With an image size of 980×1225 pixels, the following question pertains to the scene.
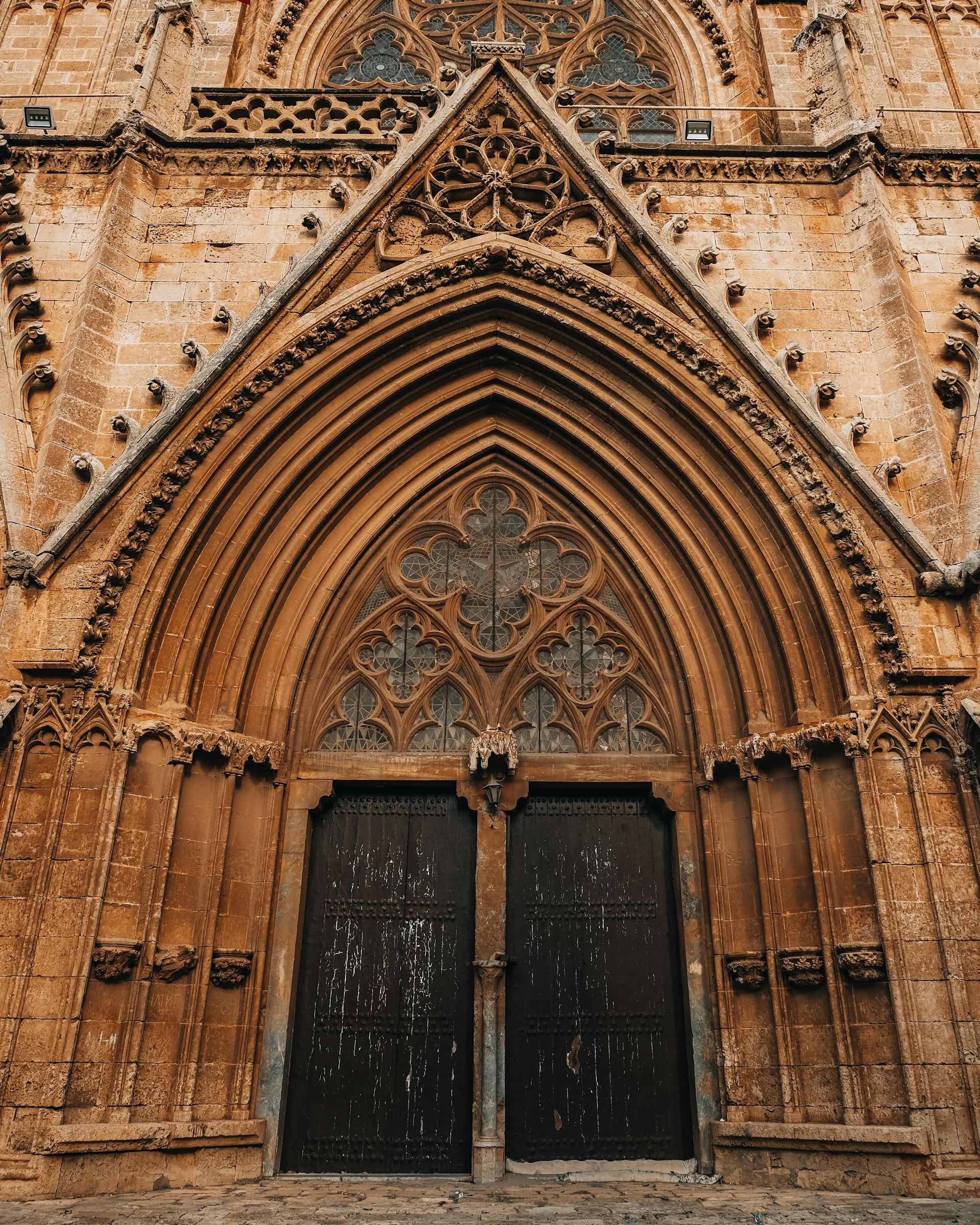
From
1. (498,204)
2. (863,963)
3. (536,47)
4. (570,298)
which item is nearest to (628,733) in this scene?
(863,963)

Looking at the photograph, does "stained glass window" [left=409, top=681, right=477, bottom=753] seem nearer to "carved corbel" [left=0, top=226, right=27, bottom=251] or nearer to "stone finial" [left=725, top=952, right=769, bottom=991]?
"stone finial" [left=725, top=952, right=769, bottom=991]

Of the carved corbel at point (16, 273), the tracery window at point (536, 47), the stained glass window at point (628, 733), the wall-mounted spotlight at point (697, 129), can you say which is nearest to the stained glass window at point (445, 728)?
the stained glass window at point (628, 733)

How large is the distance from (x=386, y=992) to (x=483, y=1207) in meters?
1.95

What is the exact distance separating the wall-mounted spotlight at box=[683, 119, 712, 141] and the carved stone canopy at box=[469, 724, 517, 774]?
6235 mm

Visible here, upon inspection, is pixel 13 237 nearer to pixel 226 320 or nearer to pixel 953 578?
pixel 226 320

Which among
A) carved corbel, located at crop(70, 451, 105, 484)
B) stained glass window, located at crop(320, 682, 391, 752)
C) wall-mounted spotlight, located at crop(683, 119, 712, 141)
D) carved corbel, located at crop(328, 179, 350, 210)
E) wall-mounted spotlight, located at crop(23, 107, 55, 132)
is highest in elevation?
wall-mounted spotlight, located at crop(683, 119, 712, 141)

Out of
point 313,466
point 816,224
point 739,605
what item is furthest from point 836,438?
Answer: point 313,466

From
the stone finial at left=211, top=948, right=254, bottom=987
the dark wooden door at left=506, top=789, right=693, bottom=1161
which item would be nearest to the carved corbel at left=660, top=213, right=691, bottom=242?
the dark wooden door at left=506, top=789, right=693, bottom=1161

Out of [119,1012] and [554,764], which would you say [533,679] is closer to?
[554,764]

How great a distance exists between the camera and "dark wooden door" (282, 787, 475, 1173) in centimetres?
732

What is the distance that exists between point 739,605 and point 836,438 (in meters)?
1.46

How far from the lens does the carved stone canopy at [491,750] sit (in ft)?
26.2

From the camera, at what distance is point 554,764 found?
830 centimetres

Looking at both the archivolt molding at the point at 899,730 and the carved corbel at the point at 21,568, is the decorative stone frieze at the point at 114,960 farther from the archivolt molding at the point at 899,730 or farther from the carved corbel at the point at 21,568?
the archivolt molding at the point at 899,730
